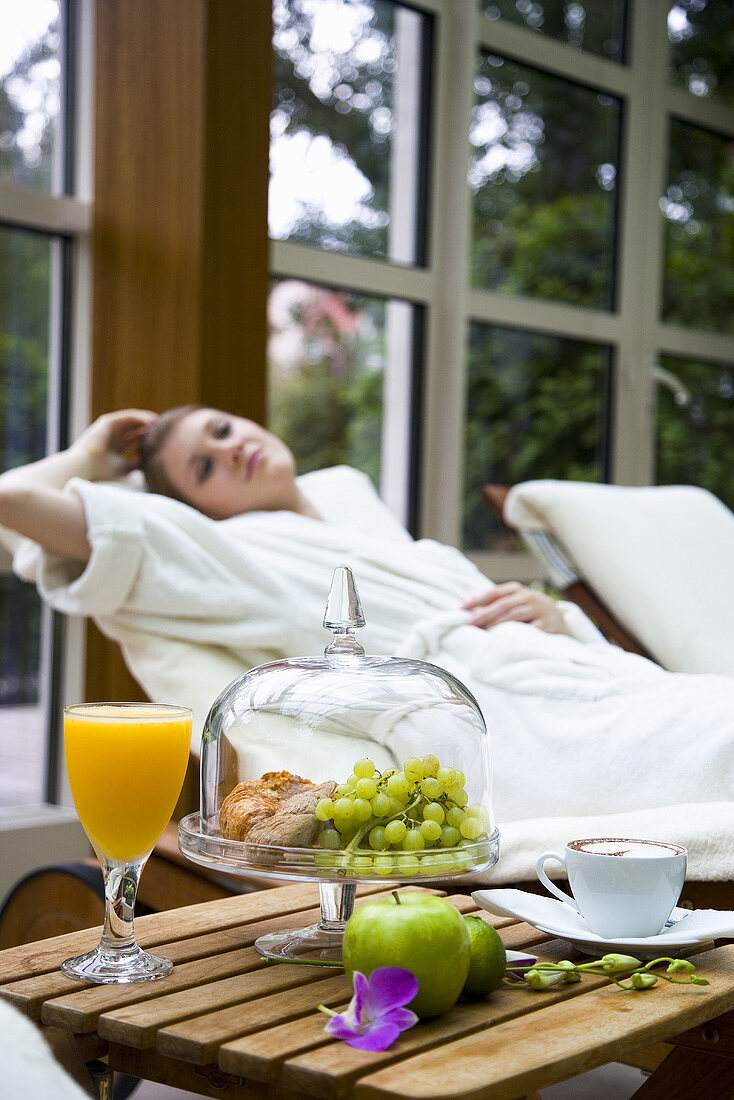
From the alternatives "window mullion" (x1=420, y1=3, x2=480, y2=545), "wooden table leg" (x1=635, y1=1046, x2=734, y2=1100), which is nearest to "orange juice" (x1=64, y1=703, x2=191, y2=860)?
"wooden table leg" (x1=635, y1=1046, x2=734, y2=1100)

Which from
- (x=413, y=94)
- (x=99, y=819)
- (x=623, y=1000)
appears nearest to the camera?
(x=623, y=1000)

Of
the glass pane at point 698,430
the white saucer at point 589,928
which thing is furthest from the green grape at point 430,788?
the glass pane at point 698,430

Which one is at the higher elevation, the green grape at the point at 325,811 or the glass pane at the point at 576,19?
the glass pane at the point at 576,19

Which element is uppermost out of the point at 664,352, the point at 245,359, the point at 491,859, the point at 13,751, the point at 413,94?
the point at 413,94

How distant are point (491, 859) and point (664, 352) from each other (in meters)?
3.58

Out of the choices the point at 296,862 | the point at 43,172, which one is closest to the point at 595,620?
the point at 43,172

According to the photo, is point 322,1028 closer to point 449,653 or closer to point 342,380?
point 449,653

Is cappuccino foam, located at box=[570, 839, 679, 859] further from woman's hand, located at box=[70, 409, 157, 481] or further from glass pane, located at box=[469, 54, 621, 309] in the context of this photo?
glass pane, located at box=[469, 54, 621, 309]

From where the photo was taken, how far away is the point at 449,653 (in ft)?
6.75

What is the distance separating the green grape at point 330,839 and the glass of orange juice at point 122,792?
150 mm

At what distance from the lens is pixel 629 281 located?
4340mm

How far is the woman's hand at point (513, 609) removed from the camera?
7.07ft

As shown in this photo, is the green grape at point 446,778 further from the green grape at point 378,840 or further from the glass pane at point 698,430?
the glass pane at point 698,430

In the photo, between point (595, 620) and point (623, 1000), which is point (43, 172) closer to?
point (595, 620)
